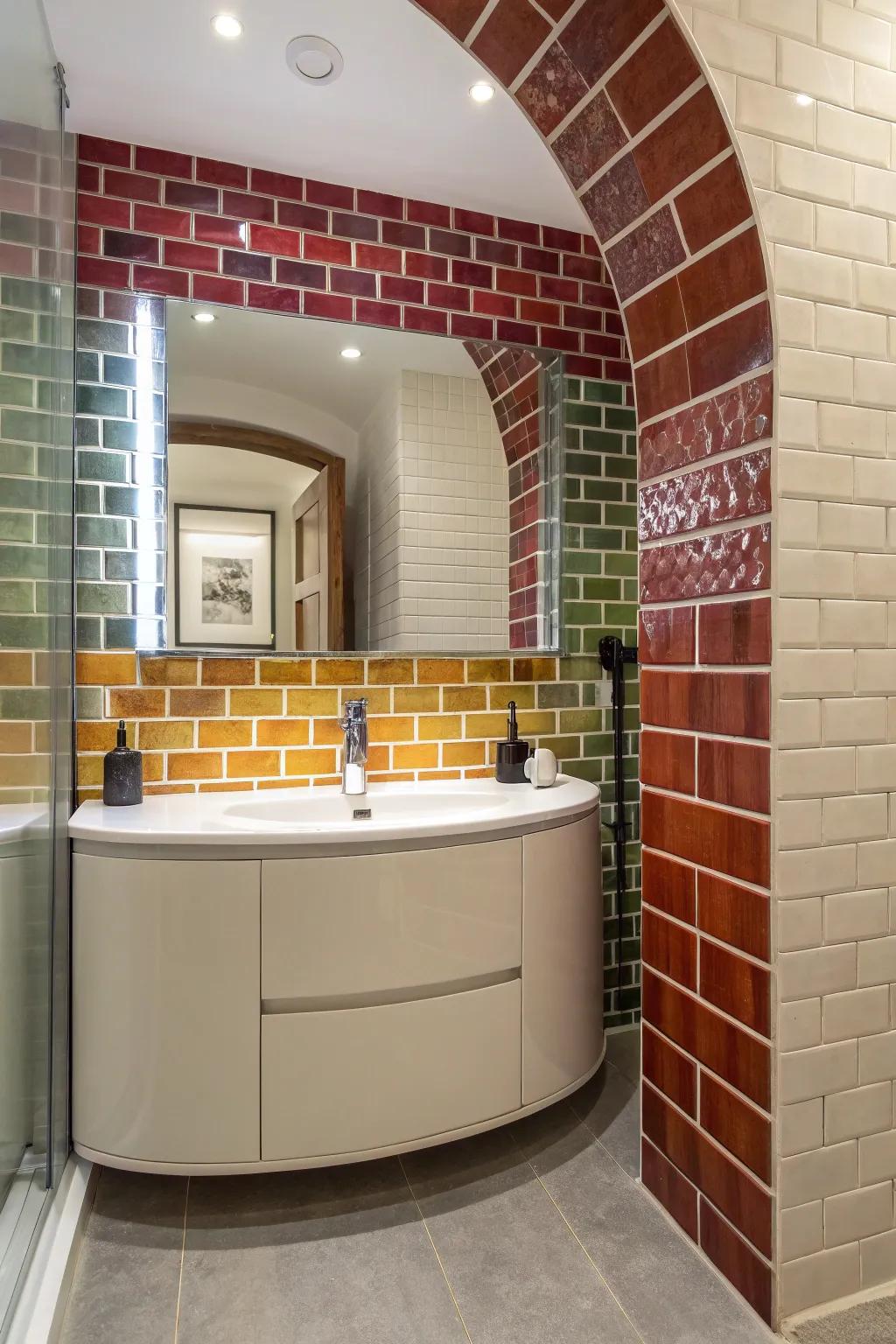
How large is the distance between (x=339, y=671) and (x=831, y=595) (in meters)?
1.25

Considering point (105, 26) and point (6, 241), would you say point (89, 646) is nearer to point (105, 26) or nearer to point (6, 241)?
point (6, 241)

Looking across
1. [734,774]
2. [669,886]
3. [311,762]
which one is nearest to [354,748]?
[311,762]

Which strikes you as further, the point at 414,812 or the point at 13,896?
the point at 414,812

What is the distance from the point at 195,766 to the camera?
6.50ft

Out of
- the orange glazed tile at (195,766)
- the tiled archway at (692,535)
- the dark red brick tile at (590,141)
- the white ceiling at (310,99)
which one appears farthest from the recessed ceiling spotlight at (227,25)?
the orange glazed tile at (195,766)

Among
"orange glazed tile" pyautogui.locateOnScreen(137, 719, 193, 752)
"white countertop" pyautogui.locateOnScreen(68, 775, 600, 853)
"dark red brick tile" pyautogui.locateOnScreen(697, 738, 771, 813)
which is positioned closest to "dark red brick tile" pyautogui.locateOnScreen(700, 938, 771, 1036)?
"dark red brick tile" pyautogui.locateOnScreen(697, 738, 771, 813)

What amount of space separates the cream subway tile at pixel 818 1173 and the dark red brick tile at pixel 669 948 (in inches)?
8.9

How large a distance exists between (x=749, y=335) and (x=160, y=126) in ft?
5.03

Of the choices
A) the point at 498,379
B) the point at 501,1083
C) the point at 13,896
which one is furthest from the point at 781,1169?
the point at 498,379

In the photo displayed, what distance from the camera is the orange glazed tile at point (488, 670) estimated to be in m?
2.25

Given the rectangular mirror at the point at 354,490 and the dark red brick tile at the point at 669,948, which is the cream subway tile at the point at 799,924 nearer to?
the dark red brick tile at the point at 669,948

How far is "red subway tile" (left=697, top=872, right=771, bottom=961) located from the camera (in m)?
1.25

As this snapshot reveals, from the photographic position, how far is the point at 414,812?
2.02m

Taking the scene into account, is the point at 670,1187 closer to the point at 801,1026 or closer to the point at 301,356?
the point at 801,1026
